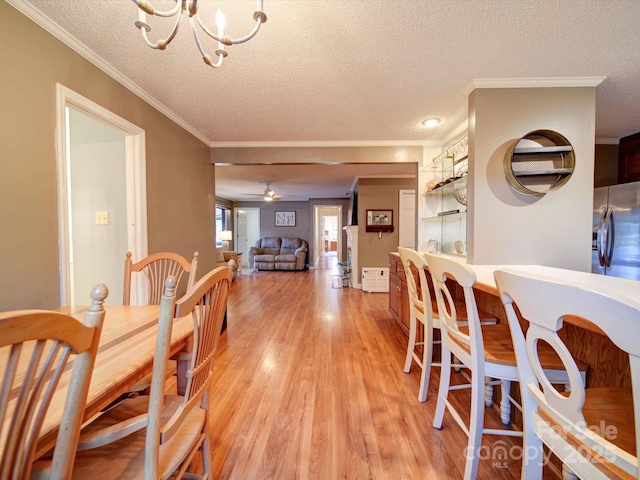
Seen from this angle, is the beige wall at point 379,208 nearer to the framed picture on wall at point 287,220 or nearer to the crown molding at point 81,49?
the crown molding at point 81,49

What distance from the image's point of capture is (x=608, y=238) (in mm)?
2689

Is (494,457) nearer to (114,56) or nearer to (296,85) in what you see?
(296,85)

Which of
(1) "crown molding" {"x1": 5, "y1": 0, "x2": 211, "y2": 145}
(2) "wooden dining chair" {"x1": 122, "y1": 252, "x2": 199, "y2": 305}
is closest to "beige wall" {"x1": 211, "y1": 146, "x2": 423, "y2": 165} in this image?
(1) "crown molding" {"x1": 5, "y1": 0, "x2": 211, "y2": 145}

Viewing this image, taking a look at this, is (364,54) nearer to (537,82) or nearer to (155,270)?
(537,82)

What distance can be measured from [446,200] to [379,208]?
2470mm

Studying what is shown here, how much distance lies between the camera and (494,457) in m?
1.36

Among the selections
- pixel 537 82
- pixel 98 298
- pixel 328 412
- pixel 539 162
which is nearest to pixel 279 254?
pixel 328 412

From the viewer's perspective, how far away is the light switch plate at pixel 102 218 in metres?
2.27

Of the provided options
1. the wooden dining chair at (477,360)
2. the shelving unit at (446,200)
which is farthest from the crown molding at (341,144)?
the wooden dining chair at (477,360)

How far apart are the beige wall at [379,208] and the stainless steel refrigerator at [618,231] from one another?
9.63ft

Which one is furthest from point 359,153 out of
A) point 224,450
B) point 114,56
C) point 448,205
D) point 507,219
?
point 224,450

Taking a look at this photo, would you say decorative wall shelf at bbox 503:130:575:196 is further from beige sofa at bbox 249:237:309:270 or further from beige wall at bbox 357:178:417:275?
beige sofa at bbox 249:237:309:270

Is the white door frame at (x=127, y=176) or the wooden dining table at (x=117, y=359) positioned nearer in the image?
the wooden dining table at (x=117, y=359)

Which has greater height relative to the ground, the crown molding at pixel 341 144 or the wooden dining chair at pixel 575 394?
the crown molding at pixel 341 144
